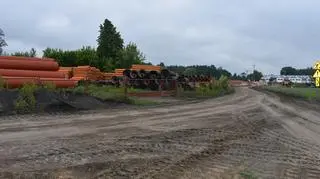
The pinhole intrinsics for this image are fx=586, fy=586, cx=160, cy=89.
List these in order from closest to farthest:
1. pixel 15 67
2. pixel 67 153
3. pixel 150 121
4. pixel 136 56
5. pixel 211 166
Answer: pixel 211 166 → pixel 67 153 → pixel 150 121 → pixel 15 67 → pixel 136 56

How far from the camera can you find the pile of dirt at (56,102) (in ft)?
69.5

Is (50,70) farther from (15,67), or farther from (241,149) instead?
(241,149)

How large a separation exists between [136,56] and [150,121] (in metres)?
60.5

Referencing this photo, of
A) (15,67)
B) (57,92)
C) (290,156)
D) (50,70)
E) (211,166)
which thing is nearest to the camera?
(211,166)

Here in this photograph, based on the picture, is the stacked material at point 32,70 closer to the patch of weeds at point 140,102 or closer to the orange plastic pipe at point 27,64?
the orange plastic pipe at point 27,64

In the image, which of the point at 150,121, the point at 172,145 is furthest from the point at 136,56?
the point at 172,145

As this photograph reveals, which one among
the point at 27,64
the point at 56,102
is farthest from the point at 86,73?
the point at 56,102

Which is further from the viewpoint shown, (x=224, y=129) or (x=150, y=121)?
(x=150, y=121)

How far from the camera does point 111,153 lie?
11.2m

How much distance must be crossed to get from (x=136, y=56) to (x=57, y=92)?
5470cm

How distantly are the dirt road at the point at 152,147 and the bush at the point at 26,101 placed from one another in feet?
5.35

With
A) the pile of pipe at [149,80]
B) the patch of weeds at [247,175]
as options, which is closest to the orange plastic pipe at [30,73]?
the pile of pipe at [149,80]

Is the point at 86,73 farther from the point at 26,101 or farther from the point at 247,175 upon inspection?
the point at 247,175

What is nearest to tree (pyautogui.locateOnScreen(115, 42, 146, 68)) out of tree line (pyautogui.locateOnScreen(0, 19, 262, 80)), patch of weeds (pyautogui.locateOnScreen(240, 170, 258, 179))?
tree line (pyautogui.locateOnScreen(0, 19, 262, 80))
